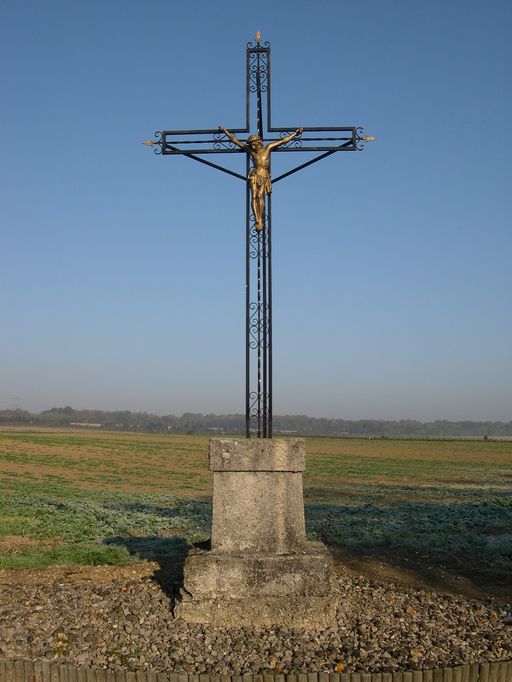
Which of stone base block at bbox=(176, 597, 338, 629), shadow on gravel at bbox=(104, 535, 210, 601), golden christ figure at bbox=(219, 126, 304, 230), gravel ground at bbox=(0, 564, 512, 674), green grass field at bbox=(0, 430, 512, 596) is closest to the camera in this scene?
gravel ground at bbox=(0, 564, 512, 674)

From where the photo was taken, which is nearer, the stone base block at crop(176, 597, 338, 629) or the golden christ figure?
the stone base block at crop(176, 597, 338, 629)

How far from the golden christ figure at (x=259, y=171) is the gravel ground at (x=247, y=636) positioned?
440 cm

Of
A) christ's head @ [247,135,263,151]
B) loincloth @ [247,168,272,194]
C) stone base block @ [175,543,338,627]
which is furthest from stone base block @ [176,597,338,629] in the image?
christ's head @ [247,135,263,151]

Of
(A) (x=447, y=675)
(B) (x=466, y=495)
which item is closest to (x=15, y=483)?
(B) (x=466, y=495)

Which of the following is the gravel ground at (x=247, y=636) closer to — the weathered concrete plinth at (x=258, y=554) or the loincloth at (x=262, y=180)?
the weathered concrete plinth at (x=258, y=554)

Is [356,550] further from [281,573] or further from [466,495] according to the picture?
[466,495]

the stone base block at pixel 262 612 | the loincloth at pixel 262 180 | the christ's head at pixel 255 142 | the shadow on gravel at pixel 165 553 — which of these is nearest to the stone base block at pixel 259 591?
the stone base block at pixel 262 612

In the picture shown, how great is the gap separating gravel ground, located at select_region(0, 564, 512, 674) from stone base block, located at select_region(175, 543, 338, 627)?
16cm

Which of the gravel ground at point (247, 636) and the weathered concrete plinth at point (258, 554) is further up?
the weathered concrete plinth at point (258, 554)

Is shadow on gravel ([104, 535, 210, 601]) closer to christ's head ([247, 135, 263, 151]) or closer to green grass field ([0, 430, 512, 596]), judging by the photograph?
green grass field ([0, 430, 512, 596])

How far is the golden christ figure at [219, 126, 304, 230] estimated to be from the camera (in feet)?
24.6

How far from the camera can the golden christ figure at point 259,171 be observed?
7496 millimetres

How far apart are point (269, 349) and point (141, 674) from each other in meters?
3.60

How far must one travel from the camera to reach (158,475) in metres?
35.2
